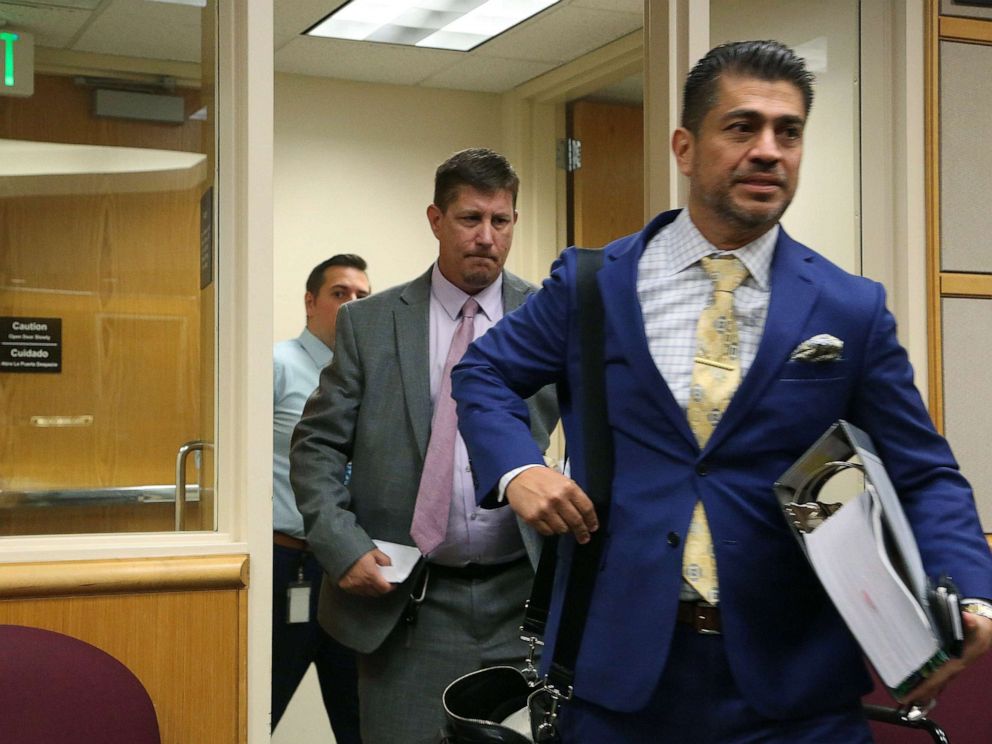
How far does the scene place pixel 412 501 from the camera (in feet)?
9.36

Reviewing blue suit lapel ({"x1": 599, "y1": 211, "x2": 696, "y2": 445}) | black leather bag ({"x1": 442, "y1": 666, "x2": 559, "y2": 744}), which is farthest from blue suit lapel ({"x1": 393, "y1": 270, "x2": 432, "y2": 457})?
blue suit lapel ({"x1": 599, "y1": 211, "x2": 696, "y2": 445})

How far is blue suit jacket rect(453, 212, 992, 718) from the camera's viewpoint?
1.63 meters

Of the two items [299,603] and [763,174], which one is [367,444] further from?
[763,174]

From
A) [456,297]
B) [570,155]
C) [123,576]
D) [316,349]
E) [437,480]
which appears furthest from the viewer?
[570,155]

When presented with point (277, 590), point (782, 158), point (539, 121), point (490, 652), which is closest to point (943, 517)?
point (782, 158)

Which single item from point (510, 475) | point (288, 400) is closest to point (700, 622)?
point (510, 475)

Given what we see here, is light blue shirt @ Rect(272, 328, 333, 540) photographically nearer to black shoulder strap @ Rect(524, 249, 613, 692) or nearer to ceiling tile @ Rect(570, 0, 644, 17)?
ceiling tile @ Rect(570, 0, 644, 17)

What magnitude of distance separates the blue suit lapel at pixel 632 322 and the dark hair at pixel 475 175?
1.23 m

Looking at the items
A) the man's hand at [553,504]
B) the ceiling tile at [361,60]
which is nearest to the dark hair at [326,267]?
the ceiling tile at [361,60]

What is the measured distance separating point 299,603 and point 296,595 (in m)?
0.03

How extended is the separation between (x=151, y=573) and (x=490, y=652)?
2.45ft

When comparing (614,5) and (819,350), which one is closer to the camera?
(819,350)

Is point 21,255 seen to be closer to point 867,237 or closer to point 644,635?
point 644,635

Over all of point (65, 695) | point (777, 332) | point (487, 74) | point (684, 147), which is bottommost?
point (65, 695)
